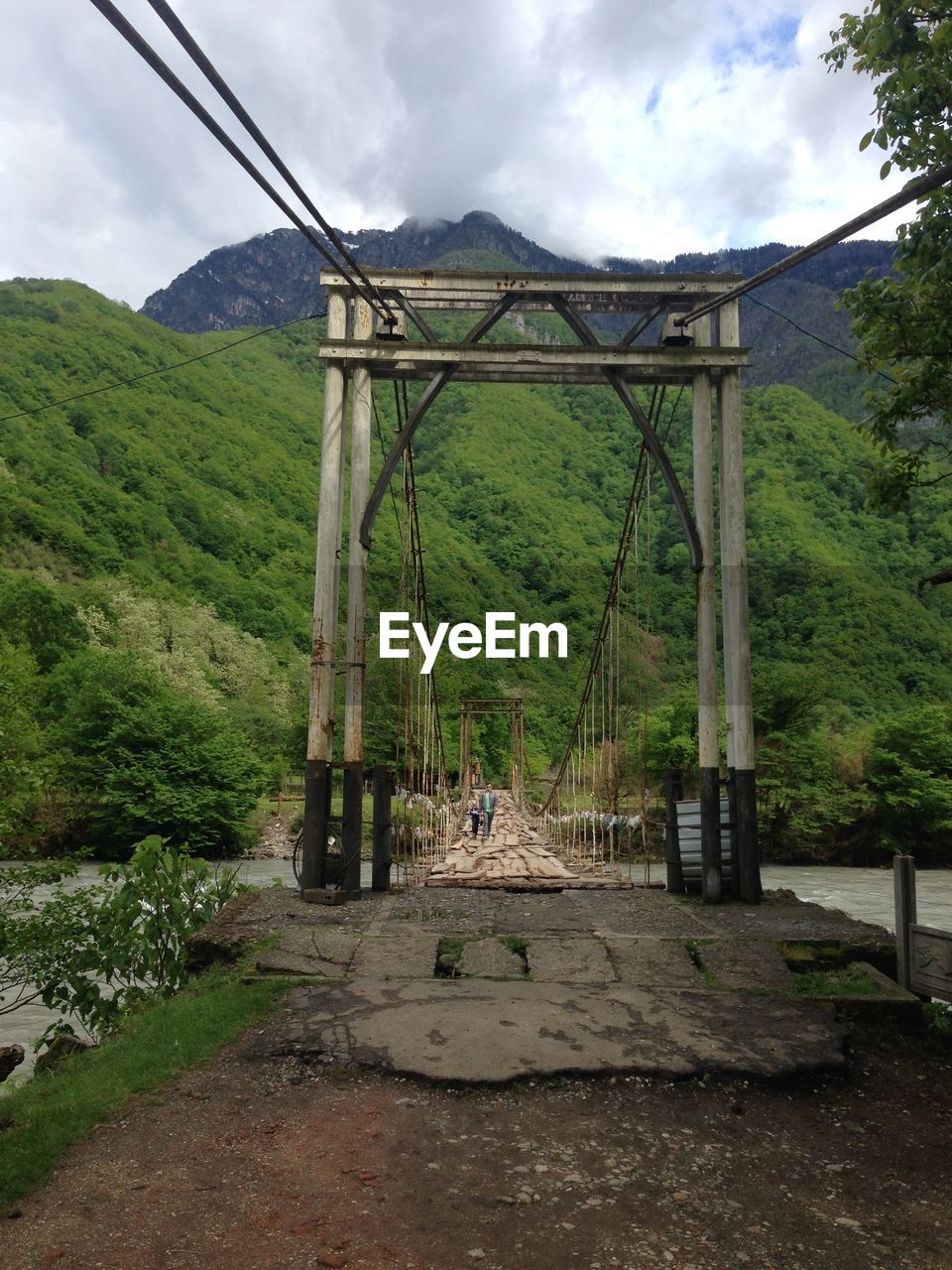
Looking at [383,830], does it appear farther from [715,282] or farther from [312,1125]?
[715,282]

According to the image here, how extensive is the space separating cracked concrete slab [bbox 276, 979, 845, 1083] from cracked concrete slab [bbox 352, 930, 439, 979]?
0.21 m

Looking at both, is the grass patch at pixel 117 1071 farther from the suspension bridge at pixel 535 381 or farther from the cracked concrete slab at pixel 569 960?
the suspension bridge at pixel 535 381

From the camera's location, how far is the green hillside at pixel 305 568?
24578mm

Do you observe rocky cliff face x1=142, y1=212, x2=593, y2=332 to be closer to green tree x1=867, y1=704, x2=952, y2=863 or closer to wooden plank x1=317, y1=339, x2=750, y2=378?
green tree x1=867, y1=704, x2=952, y2=863

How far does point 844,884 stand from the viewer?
20.2m

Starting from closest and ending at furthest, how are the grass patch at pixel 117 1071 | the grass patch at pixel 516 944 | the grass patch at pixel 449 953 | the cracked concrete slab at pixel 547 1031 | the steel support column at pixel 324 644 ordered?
the grass patch at pixel 117 1071, the cracked concrete slab at pixel 547 1031, the grass patch at pixel 449 953, the grass patch at pixel 516 944, the steel support column at pixel 324 644

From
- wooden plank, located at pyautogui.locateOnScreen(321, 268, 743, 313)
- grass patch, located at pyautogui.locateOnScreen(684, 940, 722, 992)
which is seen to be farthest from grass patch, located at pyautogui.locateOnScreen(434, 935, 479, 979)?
wooden plank, located at pyautogui.locateOnScreen(321, 268, 743, 313)

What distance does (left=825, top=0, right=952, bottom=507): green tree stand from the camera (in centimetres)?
392

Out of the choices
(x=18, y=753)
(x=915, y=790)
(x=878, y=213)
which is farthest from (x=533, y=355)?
(x=915, y=790)

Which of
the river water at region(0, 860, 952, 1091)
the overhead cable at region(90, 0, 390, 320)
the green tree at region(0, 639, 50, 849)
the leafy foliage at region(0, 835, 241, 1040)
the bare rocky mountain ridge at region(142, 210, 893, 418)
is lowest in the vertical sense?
the river water at region(0, 860, 952, 1091)

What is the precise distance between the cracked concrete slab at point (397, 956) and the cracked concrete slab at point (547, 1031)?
0.70 ft

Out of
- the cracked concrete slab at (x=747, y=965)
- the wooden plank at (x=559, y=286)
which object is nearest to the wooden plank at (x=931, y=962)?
the cracked concrete slab at (x=747, y=965)

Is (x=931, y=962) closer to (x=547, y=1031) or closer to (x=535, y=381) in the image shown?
(x=547, y=1031)

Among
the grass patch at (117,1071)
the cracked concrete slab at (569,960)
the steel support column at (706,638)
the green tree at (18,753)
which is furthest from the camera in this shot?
the green tree at (18,753)
